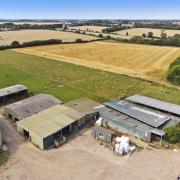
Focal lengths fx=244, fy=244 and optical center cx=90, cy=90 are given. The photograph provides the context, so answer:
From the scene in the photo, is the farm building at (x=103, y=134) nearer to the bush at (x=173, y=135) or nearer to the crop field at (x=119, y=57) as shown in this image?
the bush at (x=173, y=135)

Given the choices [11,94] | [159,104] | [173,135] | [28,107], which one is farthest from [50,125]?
[159,104]

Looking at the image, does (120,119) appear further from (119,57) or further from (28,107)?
(119,57)

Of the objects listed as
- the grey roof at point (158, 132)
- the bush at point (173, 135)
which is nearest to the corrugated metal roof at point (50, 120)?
the grey roof at point (158, 132)

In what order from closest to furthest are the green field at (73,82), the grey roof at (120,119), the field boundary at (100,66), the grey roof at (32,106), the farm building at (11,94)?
1. the grey roof at (120,119)
2. the grey roof at (32,106)
3. the farm building at (11,94)
4. the green field at (73,82)
5. the field boundary at (100,66)

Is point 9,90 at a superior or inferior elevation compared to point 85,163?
superior

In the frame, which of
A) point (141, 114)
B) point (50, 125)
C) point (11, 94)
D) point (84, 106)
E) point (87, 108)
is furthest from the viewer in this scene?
point (11, 94)

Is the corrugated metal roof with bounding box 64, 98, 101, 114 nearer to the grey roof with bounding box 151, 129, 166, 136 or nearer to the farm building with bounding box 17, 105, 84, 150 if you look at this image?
the farm building with bounding box 17, 105, 84, 150
